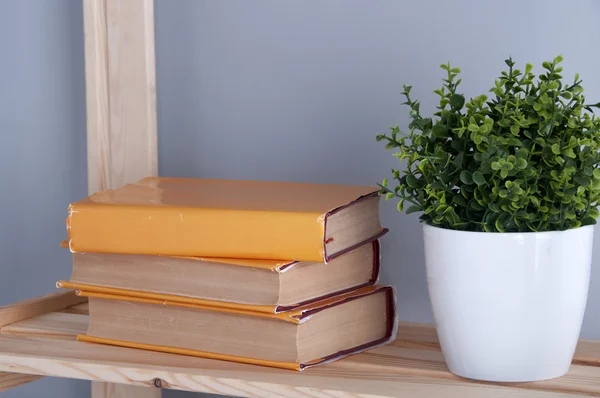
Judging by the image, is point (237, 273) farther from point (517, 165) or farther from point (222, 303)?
point (517, 165)

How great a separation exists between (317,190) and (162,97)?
290 mm

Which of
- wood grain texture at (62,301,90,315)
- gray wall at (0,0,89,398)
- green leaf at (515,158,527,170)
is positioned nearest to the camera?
green leaf at (515,158,527,170)

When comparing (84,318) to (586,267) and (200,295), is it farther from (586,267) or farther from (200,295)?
(586,267)

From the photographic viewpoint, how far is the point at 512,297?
2.03 feet

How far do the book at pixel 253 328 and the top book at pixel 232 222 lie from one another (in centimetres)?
5

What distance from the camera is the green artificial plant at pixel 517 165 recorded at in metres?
0.61

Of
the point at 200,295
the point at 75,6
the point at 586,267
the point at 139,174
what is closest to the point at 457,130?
the point at 586,267

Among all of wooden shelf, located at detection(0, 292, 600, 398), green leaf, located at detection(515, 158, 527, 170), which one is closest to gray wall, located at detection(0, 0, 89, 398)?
wooden shelf, located at detection(0, 292, 600, 398)

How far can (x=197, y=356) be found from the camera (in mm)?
719

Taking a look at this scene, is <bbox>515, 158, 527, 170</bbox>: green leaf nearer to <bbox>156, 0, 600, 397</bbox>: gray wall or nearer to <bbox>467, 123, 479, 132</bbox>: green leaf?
<bbox>467, 123, 479, 132</bbox>: green leaf

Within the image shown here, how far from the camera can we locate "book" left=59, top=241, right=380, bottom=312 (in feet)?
2.20

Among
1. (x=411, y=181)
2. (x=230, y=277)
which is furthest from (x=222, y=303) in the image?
(x=411, y=181)

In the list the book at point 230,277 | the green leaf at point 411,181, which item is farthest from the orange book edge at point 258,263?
the green leaf at point 411,181

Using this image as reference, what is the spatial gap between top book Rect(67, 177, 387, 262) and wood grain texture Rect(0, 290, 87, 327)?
0.15 metres
